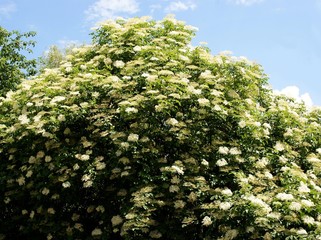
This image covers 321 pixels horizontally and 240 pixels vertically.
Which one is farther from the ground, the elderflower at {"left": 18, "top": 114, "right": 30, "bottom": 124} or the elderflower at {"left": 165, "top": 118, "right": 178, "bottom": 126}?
the elderflower at {"left": 18, "top": 114, "right": 30, "bottom": 124}

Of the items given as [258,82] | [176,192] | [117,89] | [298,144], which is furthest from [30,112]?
[298,144]

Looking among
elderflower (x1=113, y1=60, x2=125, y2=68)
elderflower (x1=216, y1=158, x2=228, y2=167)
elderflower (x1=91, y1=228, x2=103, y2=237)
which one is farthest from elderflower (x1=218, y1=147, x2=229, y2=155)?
elderflower (x1=113, y1=60, x2=125, y2=68)

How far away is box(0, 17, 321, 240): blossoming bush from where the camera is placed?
6488 mm

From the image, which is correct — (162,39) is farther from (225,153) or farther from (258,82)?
(225,153)

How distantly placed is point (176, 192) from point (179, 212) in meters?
0.33

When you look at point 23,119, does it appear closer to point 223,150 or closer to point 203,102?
point 203,102

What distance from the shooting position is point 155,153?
705 cm

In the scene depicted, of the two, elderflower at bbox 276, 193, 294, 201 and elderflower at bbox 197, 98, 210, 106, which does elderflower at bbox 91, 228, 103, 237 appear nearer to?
elderflower at bbox 197, 98, 210, 106

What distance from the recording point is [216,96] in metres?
7.59

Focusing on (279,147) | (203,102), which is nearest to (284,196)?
(279,147)

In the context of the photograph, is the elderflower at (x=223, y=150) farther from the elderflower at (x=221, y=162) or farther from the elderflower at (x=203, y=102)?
the elderflower at (x=203, y=102)

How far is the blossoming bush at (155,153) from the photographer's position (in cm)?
649

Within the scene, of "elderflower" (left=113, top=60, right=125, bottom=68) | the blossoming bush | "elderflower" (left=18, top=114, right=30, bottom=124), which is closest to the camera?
the blossoming bush

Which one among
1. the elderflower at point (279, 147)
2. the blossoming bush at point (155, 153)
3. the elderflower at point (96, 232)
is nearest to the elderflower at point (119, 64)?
the blossoming bush at point (155, 153)
